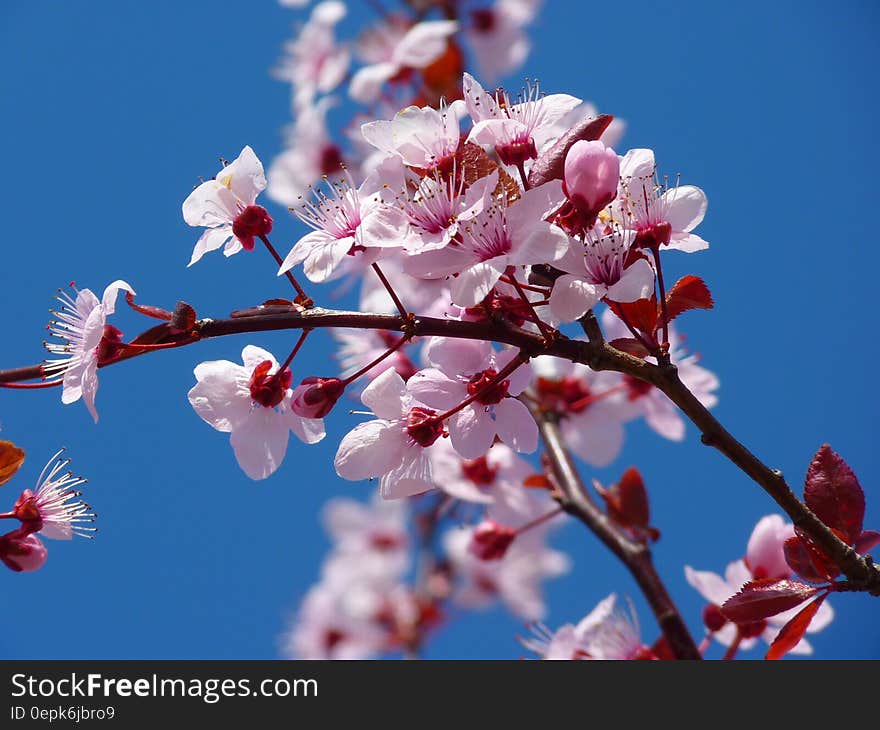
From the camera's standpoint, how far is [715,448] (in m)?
1.31

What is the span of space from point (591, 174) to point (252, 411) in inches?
25.5

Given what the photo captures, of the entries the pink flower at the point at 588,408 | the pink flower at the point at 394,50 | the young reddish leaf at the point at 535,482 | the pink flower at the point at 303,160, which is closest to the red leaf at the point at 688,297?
the young reddish leaf at the point at 535,482

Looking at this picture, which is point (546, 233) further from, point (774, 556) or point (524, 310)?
point (774, 556)

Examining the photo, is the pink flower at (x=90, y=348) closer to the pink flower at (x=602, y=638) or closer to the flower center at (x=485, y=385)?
the flower center at (x=485, y=385)

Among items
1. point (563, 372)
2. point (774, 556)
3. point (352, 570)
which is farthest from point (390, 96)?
point (352, 570)

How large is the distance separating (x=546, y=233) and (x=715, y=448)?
0.39m

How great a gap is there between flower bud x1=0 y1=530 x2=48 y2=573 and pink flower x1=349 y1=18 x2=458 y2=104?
232cm

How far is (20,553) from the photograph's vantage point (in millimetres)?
1563

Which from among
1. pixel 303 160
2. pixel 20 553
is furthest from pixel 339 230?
pixel 303 160

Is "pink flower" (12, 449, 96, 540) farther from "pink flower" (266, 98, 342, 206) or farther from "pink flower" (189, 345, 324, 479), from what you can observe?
"pink flower" (266, 98, 342, 206)

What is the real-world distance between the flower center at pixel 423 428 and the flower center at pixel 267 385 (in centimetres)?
21

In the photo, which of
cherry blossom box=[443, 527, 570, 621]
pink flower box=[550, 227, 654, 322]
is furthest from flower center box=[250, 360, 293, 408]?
cherry blossom box=[443, 527, 570, 621]

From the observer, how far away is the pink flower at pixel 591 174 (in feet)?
4.25
